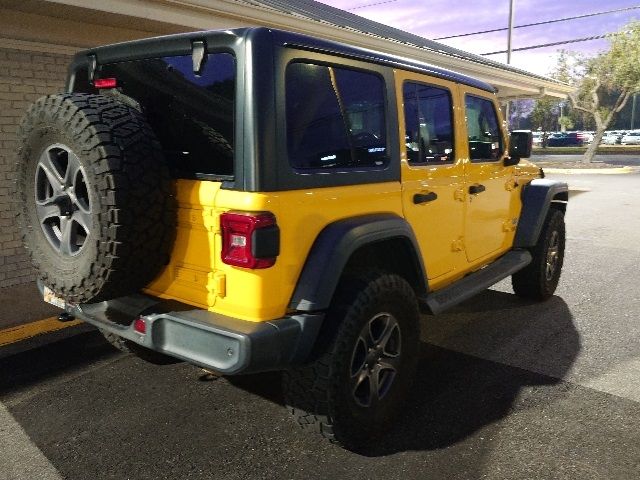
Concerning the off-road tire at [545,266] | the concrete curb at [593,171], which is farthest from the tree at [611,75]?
the off-road tire at [545,266]

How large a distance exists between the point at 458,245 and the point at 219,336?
2.03 m

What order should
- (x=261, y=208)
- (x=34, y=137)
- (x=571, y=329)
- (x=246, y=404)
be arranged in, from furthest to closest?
1. (x=571, y=329)
2. (x=246, y=404)
3. (x=34, y=137)
4. (x=261, y=208)

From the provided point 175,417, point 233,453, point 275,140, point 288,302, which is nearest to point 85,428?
point 175,417

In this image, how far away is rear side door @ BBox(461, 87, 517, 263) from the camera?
3785 mm

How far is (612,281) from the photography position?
579 centimetres

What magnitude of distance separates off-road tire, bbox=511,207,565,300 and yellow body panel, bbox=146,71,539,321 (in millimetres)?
1587

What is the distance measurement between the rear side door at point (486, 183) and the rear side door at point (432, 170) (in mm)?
171

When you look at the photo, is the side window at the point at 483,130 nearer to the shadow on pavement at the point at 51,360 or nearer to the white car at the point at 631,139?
the shadow on pavement at the point at 51,360

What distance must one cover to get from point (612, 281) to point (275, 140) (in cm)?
502

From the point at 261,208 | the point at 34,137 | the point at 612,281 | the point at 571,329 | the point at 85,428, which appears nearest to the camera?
the point at 261,208

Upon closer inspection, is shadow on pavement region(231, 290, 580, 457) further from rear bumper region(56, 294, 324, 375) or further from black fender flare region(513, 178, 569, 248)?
rear bumper region(56, 294, 324, 375)

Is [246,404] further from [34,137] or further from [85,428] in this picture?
[34,137]

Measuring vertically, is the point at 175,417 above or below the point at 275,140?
below

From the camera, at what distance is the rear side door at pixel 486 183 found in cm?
379
